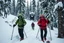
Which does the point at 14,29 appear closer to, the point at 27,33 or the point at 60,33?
the point at 27,33

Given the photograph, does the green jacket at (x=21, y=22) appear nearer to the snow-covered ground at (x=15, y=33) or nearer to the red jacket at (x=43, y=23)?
the snow-covered ground at (x=15, y=33)

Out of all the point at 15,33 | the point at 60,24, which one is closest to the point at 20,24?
the point at 15,33

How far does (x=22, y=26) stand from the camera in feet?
12.8

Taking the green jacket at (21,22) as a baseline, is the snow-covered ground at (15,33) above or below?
below

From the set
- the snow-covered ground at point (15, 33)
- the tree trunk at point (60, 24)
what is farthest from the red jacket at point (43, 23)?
the tree trunk at point (60, 24)

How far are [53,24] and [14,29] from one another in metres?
0.87

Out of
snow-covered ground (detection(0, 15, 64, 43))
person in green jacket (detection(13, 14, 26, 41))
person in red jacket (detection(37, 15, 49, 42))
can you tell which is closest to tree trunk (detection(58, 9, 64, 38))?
snow-covered ground (detection(0, 15, 64, 43))

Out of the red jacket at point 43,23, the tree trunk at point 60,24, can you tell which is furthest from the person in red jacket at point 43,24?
the tree trunk at point 60,24

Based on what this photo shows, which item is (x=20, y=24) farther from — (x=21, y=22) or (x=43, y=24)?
(x=43, y=24)

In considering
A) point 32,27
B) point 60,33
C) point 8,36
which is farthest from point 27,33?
point 60,33

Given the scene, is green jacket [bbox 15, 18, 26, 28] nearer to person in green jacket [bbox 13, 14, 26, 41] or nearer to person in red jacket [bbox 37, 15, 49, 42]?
person in green jacket [bbox 13, 14, 26, 41]

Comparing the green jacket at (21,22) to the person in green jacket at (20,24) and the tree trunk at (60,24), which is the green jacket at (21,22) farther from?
the tree trunk at (60,24)

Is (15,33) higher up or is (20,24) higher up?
(20,24)

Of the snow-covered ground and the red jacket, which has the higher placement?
the red jacket
